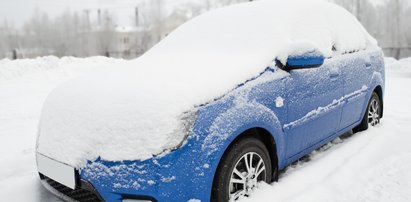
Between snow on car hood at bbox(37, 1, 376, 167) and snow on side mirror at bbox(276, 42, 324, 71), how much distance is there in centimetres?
4

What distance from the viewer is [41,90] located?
9.30m

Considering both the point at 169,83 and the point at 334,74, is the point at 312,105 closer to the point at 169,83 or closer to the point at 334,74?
the point at 334,74

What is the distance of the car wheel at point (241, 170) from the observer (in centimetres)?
225

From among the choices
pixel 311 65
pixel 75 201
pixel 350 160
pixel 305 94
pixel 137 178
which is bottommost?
pixel 350 160

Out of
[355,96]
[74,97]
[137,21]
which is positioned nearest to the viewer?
[74,97]

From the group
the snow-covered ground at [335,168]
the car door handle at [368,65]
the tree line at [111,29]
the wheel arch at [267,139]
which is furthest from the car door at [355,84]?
the tree line at [111,29]

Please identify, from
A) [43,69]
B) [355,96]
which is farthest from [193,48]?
[43,69]

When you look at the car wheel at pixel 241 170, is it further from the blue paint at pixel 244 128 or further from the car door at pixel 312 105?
the car door at pixel 312 105

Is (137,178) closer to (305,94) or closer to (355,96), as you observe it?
(305,94)

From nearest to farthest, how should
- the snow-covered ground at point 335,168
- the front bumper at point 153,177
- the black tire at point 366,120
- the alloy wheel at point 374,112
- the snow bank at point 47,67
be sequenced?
the front bumper at point 153,177 → the snow-covered ground at point 335,168 → the black tire at point 366,120 → the alloy wheel at point 374,112 → the snow bank at point 47,67

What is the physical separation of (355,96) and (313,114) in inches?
39.0

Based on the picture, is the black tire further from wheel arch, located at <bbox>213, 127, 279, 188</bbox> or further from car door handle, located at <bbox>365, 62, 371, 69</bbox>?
wheel arch, located at <bbox>213, 127, 279, 188</bbox>

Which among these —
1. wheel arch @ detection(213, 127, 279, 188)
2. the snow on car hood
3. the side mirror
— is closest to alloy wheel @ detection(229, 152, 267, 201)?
wheel arch @ detection(213, 127, 279, 188)

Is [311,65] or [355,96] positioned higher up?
[311,65]
